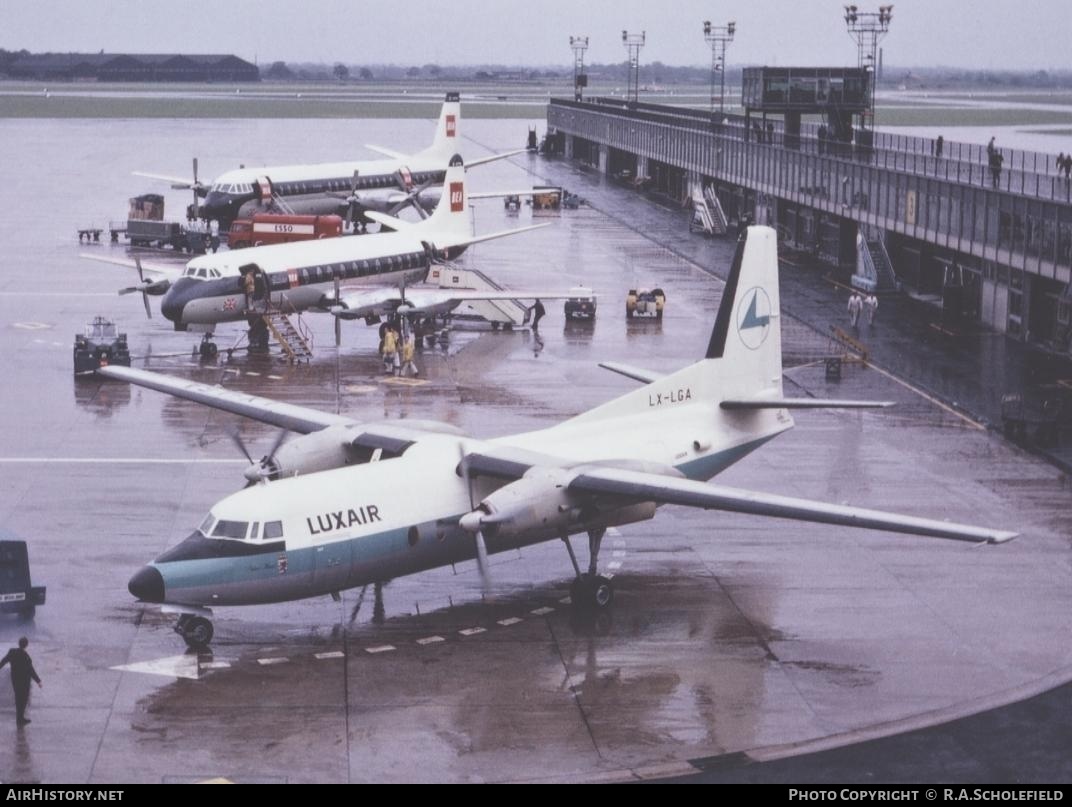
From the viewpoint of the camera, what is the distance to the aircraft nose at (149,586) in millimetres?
29797

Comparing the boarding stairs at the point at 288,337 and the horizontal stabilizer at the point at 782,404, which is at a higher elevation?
the horizontal stabilizer at the point at 782,404

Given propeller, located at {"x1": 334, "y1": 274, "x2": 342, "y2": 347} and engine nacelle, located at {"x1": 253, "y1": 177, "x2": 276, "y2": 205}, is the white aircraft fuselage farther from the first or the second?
propeller, located at {"x1": 334, "y1": 274, "x2": 342, "y2": 347}

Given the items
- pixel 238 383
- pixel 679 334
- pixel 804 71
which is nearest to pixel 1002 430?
pixel 679 334

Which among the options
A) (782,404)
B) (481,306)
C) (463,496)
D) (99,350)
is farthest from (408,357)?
(463,496)

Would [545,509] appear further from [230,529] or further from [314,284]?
[314,284]

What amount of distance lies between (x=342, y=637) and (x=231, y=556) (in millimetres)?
3144

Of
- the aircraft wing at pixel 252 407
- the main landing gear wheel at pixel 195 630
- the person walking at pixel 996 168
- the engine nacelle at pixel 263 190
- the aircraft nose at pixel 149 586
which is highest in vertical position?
the person walking at pixel 996 168

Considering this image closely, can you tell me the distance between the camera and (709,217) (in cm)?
11019

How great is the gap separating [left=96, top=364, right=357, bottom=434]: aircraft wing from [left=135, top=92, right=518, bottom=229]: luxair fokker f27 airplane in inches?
2310

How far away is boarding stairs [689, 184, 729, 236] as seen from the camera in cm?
Result: 10944

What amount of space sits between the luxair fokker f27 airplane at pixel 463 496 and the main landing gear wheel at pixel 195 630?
0.03 meters

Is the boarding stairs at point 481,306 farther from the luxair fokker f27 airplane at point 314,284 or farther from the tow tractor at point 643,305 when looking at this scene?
the tow tractor at point 643,305

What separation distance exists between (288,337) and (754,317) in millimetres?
28401

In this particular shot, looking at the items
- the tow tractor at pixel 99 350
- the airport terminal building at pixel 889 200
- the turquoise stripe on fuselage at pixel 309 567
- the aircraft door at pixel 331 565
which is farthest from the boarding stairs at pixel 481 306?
the aircraft door at pixel 331 565
